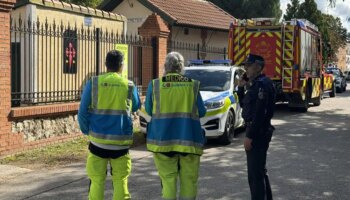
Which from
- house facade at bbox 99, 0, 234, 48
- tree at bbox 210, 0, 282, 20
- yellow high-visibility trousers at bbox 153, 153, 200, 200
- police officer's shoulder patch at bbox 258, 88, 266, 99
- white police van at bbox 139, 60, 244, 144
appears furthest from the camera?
tree at bbox 210, 0, 282, 20

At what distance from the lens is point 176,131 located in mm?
4805

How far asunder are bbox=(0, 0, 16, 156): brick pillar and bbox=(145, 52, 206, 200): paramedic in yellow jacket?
503cm

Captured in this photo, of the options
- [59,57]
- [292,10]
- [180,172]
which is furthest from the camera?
[292,10]

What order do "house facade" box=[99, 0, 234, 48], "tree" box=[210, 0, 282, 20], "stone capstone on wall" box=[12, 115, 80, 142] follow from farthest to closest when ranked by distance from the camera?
1. "tree" box=[210, 0, 282, 20]
2. "house facade" box=[99, 0, 234, 48]
3. "stone capstone on wall" box=[12, 115, 80, 142]

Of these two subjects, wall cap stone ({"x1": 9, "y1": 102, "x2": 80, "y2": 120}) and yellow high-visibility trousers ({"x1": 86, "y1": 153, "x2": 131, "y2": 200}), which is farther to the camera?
wall cap stone ({"x1": 9, "y1": 102, "x2": 80, "y2": 120})

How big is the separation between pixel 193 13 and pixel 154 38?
13.5 metres

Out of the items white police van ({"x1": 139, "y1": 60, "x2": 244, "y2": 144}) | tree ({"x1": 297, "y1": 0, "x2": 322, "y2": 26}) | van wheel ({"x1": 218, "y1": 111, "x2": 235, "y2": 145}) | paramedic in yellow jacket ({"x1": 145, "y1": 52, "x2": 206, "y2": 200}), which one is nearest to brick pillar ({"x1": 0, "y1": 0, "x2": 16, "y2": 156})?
white police van ({"x1": 139, "y1": 60, "x2": 244, "y2": 144})

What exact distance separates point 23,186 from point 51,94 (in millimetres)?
4744

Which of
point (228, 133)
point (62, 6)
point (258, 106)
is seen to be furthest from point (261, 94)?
point (62, 6)

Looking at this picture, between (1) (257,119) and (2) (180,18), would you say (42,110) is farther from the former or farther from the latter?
(2) (180,18)

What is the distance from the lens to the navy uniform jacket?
5.08 metres

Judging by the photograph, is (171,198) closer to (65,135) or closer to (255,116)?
(255,116)

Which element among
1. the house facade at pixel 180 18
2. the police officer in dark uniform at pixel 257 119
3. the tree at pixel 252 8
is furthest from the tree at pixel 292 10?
the police officer in dark uniform at pixel 257 119

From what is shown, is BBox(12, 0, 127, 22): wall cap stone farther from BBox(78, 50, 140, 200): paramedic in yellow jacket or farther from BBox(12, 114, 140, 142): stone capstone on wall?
BBox(78, 50, 140, 200): paramedic in yellow jacket
